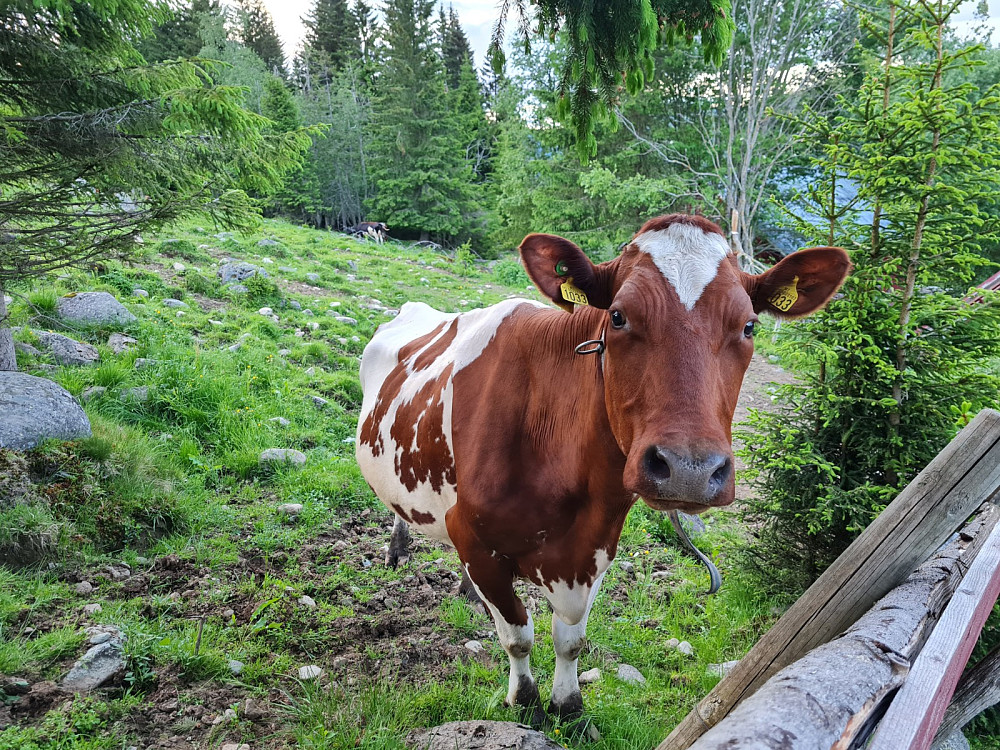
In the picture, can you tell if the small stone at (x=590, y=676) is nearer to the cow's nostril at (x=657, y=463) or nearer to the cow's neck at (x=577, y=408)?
the cow's neck at (x=577, y=408)

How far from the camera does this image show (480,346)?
3.15 m

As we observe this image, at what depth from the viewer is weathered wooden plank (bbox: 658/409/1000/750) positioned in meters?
1.88

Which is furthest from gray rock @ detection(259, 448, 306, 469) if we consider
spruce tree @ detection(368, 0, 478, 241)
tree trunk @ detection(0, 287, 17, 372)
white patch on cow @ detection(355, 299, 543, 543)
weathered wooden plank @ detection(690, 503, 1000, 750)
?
spruce tree @ detection(368, 0, 478, 241)

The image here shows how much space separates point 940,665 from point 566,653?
6.29 ft

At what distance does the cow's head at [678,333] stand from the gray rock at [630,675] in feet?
6.95

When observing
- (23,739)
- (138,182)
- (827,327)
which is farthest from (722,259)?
(138,182)

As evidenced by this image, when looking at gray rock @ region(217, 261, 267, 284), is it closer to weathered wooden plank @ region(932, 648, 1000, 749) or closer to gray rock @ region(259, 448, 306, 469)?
gray rock @ region(259, 448, 306, 469)

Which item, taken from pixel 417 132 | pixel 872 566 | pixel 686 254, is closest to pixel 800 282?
pixel 686 254

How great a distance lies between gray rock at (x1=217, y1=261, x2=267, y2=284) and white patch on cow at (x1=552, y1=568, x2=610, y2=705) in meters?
8.80

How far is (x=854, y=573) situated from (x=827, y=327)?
2157mm

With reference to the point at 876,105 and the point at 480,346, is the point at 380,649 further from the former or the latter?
the point at 876,105


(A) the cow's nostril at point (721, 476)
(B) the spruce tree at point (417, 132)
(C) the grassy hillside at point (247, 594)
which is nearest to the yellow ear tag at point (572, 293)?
(A) the cow's nostril at point (721, 476)

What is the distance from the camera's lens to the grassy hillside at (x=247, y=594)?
2775 mm

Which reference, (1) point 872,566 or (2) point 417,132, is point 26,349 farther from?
(2) point 417,132
